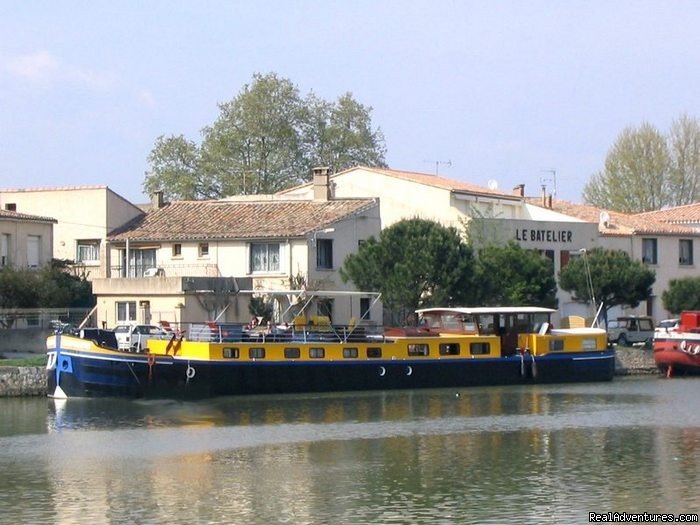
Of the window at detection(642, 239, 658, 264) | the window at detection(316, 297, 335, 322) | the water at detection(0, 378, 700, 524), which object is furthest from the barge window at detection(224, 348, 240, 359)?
the window at detection(642, 239, 658, 264)

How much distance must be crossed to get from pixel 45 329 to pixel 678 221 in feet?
123

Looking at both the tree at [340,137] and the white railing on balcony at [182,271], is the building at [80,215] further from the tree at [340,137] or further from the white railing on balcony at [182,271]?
the tree at [340,137]

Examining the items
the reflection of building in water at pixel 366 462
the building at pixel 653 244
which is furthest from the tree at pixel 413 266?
the building at pixel 653 244

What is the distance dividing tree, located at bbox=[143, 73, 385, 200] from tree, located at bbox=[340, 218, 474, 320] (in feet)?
101

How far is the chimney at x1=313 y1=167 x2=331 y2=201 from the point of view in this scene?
6550 centimetres

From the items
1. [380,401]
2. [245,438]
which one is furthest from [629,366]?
[245,438]

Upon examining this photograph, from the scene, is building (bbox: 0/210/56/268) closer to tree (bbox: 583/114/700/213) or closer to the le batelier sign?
the le batelier sign

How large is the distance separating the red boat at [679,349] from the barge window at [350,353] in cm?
1359

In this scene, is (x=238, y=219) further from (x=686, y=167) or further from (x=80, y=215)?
(x=686, y=167)

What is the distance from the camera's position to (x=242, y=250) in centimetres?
6162

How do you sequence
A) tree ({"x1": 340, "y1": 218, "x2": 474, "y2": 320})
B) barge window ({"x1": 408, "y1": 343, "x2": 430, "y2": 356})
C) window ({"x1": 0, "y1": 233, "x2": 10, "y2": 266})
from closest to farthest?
barge window ({"x1": 408, "y1": 343, "x2": 430, "y2": 356}), tree ({"x1": 340, "y1": 218, "x2": 474, "y2": 320}), window ({"x1": 0, "y1": 233, "x2": 10, "y2": 266})

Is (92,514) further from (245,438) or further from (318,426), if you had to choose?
(318,426)

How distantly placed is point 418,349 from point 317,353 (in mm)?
4132

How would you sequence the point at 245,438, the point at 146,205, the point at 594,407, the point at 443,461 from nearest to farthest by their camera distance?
the point at 443,461 < the point at 245,438 < the point at 594,407 < the point at 146,205
